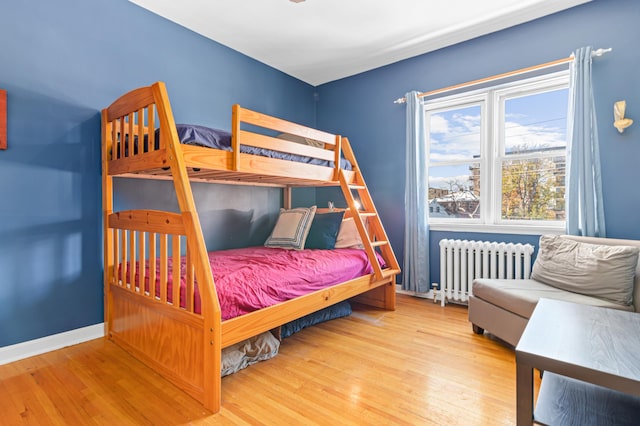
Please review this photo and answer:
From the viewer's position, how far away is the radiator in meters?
2.75

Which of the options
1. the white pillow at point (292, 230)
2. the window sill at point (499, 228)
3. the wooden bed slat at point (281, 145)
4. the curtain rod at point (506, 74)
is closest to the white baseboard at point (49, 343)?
the white pillow at point (292, 230)

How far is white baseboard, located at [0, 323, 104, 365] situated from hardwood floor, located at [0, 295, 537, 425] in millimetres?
62

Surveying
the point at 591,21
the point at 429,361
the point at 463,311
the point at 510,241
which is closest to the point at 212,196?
the point at 429,361

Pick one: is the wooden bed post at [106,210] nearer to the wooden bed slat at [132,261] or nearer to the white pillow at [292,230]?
the wooden bed slat at [132,261]

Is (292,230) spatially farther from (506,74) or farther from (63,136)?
(506,74)

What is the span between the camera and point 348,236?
3182mm

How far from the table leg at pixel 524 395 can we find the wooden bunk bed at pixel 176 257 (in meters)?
→ 1.23

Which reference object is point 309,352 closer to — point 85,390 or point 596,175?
point 85,390

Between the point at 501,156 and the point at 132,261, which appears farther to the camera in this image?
the point at 501,156

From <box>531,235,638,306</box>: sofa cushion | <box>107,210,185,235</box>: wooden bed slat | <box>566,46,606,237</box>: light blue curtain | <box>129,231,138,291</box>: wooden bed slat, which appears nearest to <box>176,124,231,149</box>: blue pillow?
<box>107,210,185,235</box>: wooden bed slat

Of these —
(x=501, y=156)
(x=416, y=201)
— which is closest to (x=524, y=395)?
(x=416, y=201)

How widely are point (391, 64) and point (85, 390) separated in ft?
12.5

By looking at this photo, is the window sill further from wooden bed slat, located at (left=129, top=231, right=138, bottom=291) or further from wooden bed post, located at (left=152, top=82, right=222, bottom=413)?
wooden bed slat, located at (left=129, top=231, right=138, bottom=291)

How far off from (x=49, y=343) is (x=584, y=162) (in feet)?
13.1
